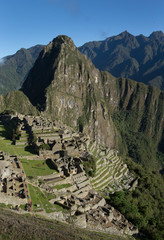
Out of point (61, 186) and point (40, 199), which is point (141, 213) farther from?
point (40, 199)

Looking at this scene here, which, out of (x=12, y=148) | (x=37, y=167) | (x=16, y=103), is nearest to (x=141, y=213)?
(x=37, y=167)

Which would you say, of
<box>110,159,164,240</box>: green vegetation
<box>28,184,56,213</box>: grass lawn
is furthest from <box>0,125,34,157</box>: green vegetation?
<box>110,159,164,240</box>: green vegetation

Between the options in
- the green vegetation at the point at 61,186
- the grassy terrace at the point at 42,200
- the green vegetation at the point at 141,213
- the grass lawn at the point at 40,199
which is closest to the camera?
the grassy terrace at the point at 42,200

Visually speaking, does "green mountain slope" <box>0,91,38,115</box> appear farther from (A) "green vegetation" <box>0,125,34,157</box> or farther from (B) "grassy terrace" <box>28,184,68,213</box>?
(B) "grassy terrace" <box>28,184,68,213</box>

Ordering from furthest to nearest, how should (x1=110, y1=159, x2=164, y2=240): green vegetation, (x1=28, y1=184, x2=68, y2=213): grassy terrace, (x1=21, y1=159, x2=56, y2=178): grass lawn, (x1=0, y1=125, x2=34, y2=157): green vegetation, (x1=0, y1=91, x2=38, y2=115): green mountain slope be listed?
1. (x1=0, y1=91, x2=38, y2=115): green mountain slope
2. (x1=0, y1=125, x2=34, y2=157): green vegetation
3. (x1=110, y1=159, x2=164, y2=240): green vegetation
4. (x1=21, y1=159, x2=56, y2=178): grass lawn
5. (x1=28, y1=184, x2=68, y2=213): grassy terrace

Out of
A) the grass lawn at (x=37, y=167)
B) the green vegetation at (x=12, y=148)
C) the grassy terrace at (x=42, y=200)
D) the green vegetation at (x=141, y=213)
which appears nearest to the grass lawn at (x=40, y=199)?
the grassy terrace at (x=42, y=200)

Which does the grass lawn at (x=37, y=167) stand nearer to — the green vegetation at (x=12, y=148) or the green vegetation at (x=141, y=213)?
the green vegetation at (x=12, y=148)

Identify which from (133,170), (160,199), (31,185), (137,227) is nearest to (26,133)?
(31,185)

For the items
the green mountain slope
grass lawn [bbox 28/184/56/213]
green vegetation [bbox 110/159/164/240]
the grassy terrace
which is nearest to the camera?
the grassy terrace
